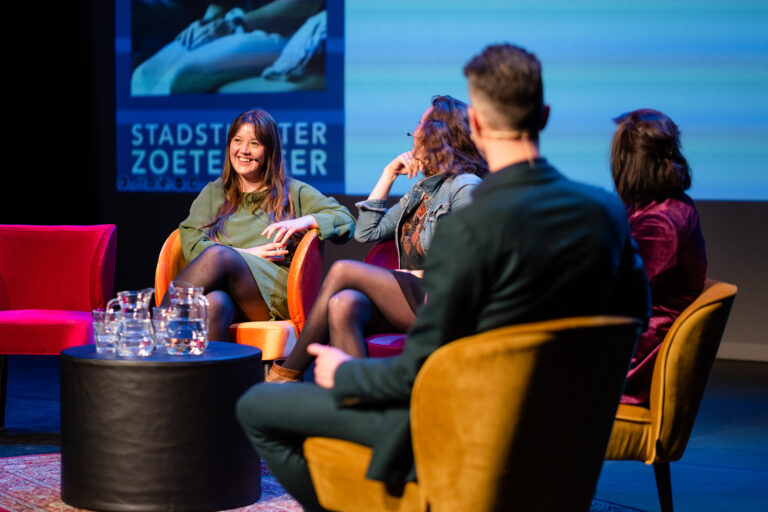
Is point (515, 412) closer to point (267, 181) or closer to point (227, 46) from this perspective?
point (267, 181)

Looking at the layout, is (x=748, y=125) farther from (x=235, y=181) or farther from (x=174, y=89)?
(x=174, y=89)

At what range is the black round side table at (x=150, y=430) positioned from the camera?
2.54m

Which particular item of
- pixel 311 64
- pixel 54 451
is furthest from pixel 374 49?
pixel 54 451

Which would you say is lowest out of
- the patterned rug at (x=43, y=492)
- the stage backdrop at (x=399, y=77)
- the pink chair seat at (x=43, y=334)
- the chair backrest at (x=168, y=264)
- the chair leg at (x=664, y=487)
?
the patterned rug at (x=43, y=492)

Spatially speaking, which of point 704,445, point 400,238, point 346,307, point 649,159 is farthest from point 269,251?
point 704,445

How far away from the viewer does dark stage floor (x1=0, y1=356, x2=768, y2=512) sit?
3006 millimetres

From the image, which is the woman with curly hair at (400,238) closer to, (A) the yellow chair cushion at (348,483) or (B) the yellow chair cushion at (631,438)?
(B) the yellow chair cushion at (631,438)

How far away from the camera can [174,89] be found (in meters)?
6.71

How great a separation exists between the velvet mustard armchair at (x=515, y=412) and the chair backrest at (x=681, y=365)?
65cm

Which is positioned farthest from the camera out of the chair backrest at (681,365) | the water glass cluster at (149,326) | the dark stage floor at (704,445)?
the dark stage floor at (704,445)

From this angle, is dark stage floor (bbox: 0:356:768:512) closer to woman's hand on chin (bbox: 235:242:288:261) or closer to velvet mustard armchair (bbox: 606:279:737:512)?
velvet mustard armchair (bbox: 606:279:737:512)

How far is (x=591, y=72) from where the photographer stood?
573cm

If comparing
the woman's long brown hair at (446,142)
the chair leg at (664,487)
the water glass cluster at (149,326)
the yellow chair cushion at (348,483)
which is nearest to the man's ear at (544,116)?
the yellow chair cushion at (348,483)

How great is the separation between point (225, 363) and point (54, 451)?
1220 millimetres
